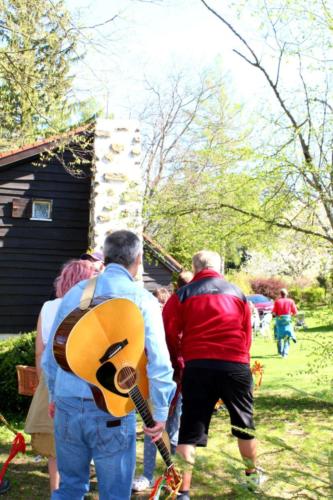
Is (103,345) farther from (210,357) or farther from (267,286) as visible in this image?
(267,286)

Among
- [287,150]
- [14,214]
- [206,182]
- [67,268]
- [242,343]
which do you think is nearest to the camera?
[67,268]

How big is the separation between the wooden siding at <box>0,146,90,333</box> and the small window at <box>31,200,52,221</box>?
11 cm

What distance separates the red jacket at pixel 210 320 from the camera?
184 inches

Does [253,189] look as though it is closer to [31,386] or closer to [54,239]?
[31,386]

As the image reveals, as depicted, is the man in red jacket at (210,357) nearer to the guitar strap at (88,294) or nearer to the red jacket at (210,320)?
the red jacket at (210,320)

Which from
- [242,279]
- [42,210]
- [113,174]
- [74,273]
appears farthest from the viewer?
[242,279]

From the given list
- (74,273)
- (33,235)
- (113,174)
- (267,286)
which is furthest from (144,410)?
(267,286)

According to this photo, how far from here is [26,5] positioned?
26.6 ft

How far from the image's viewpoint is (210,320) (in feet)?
15.4

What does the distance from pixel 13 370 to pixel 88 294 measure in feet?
15.5

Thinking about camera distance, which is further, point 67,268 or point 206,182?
point 206,182

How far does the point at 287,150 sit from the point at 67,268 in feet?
14.6

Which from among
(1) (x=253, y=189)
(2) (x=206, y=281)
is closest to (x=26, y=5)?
(1) (x=253, y=189)

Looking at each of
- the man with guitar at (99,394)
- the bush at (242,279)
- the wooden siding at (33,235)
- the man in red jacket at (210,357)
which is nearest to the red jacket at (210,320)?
the man in red jacket at (210,357)
